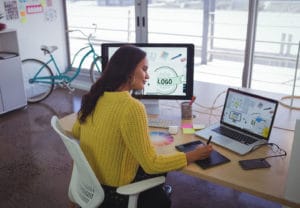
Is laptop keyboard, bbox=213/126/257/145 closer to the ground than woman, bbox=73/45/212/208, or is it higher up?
closer to the ground

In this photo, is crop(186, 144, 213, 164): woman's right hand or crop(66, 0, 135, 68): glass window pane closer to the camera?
crop(186, 144, 213, 164): woman's right hand

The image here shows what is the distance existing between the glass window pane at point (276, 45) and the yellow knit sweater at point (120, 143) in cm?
272

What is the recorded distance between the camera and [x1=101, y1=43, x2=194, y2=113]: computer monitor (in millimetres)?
2088

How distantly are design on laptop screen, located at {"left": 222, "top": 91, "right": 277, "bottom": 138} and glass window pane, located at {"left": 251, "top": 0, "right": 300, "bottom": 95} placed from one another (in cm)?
211

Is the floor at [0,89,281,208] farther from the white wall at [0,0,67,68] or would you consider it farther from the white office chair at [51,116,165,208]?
the white wall at [0,0,67,68]

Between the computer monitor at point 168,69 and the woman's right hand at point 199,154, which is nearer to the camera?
the woman's right hand at point 199,154

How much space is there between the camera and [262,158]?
1.65 m

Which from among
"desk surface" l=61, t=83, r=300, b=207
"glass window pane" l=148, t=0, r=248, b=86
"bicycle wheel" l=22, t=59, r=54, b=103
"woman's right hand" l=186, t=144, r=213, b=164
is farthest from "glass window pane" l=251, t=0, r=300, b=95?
"bicycle wheel" l=22, t=59, r=54, b=103

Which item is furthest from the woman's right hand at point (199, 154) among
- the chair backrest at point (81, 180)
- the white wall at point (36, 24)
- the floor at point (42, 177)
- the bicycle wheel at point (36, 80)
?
the white wall at point (36, 24)

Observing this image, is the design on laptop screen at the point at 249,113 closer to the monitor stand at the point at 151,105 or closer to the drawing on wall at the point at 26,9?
the monitor stand at the point at 151,105

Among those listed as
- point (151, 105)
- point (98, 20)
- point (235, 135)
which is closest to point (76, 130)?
point (151, 105)

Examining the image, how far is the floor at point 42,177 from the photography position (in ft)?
8.21

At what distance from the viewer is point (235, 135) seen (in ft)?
6.09

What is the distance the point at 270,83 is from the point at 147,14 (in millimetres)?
1912
